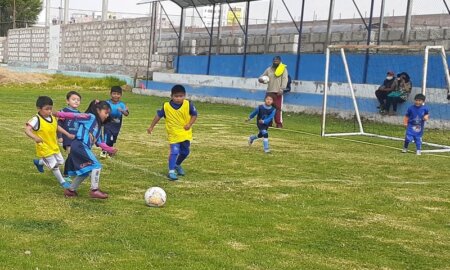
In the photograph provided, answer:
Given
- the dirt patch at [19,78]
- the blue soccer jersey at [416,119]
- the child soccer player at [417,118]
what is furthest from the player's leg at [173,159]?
the dirt patch at [19,78]

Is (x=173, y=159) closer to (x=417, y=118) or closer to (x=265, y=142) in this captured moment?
(x=265, y=142)

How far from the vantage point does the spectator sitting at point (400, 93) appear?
765 inches

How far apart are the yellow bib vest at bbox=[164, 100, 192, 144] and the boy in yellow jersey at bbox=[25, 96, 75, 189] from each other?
1.74 m

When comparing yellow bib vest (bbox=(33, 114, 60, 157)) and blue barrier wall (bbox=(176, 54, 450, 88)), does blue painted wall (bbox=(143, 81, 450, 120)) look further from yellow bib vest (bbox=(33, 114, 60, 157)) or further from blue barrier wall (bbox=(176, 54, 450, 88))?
yellow bib vest (bbox=(33, 114, 60, 157))

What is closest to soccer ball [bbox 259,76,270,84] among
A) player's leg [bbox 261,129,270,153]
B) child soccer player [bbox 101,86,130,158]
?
player's leg [bbox 261,129,270,153]

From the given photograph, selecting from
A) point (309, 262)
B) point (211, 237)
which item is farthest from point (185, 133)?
point (309, 262)

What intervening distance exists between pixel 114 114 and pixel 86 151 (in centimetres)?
346

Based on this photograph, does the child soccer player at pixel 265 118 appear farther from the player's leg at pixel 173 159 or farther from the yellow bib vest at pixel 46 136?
the yellow bib vest at pixel 46 136

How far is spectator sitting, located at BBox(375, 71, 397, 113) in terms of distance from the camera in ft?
64.8

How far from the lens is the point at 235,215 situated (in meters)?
6.73

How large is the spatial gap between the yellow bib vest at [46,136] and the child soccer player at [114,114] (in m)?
2.69

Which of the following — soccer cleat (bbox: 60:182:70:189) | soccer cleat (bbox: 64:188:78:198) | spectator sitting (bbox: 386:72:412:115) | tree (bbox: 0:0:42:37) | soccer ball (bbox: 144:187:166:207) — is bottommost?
soccer cleat (bbox: 64:188:78:198)

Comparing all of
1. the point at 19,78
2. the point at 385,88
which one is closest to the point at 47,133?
the point at 385,88

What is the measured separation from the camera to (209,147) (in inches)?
500
